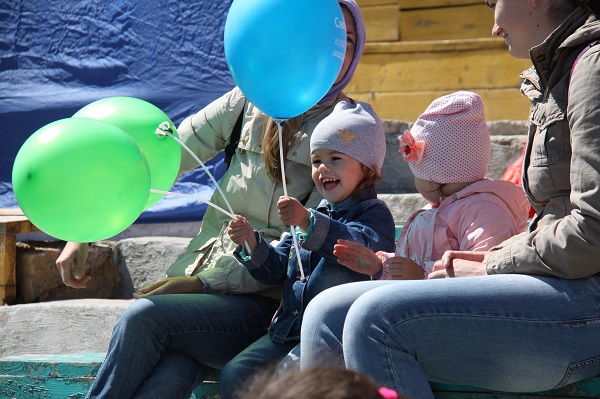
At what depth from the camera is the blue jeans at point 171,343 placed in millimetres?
2271

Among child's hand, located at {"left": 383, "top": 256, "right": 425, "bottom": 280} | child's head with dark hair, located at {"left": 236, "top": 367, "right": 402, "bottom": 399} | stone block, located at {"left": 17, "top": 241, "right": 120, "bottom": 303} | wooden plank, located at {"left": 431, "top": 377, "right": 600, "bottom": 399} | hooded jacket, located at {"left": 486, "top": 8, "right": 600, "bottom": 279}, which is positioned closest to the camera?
child's head with dark hair, located at {"left": 236, "top": 367, "right": 402, "bottom": 399}

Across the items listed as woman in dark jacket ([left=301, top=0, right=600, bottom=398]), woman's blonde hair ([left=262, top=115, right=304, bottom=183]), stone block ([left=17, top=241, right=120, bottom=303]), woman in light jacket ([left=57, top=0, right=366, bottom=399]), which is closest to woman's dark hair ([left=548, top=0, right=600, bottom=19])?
woman in dark jacket ([left=301, top=0, right=600, bottom=398])

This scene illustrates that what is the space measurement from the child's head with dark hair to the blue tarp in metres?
3.26

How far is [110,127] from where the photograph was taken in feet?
7.36

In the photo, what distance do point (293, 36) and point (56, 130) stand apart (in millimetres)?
643

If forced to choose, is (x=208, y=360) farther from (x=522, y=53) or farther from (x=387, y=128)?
(x=387, y=128)

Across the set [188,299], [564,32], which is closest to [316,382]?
[564,32]

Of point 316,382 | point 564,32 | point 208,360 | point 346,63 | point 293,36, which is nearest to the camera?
point 316,382

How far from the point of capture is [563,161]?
5.72 feet

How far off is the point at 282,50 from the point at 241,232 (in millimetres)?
507

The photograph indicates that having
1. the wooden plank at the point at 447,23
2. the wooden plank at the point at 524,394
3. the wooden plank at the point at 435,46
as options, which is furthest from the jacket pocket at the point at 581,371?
the wooden plank at the point at 447,23

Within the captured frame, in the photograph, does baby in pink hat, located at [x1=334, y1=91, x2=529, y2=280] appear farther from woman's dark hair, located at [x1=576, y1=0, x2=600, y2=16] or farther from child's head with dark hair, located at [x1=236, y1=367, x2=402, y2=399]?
child's head with dark hair, located at [x1=236, y1=367, x2=402, y2=399]

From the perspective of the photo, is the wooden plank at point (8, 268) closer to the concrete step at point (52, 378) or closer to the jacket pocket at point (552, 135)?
the concrete step at point (52, 378)

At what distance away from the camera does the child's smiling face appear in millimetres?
2365
